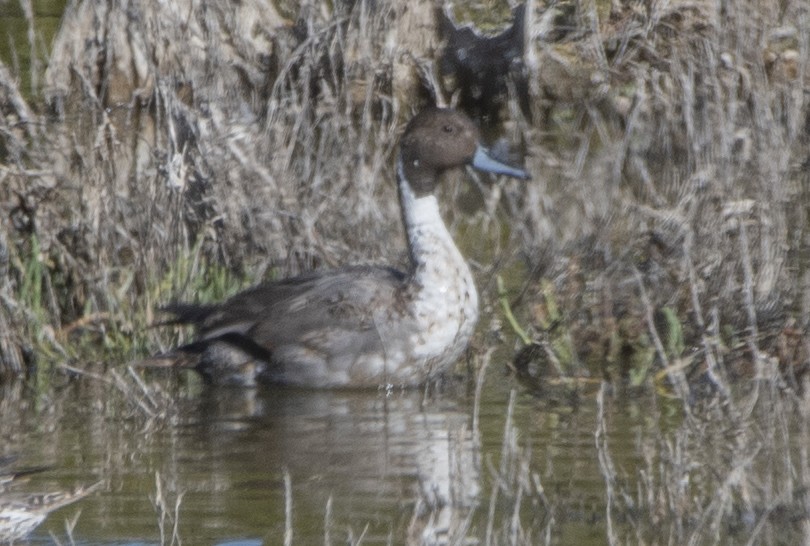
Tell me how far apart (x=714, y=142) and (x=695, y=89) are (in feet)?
5.92

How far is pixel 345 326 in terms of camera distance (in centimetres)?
790

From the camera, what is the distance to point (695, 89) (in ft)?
33.8

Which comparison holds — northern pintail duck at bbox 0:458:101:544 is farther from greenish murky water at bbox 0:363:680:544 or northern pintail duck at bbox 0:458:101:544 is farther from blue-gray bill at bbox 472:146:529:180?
blue-gray bill at bbox 472:146:529:180

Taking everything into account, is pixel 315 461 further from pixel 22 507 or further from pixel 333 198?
pixel 333 198

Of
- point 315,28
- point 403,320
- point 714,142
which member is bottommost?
point 403,320

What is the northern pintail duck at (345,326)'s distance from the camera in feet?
25.6

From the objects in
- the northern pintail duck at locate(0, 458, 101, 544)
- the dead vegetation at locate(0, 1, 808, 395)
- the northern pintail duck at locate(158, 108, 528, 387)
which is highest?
the dead vegetation at locate(0, 1, 808, 395)

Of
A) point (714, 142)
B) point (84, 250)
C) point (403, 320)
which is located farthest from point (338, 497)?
point (714, 142)

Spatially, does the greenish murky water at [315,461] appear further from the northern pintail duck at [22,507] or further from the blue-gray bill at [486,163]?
the blue-gray bill at [486,163]

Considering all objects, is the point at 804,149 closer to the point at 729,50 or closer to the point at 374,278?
the point at 729,50

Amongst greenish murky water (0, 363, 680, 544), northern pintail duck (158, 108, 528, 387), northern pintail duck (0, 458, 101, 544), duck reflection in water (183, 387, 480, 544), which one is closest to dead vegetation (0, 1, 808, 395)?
northern pintail duck (158, 108, 528, 387)

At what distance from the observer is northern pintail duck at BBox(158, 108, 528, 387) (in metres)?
7.80

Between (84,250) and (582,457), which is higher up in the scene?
(84,250)

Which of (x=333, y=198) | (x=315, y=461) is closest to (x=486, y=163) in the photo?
(x=333, y=198)
